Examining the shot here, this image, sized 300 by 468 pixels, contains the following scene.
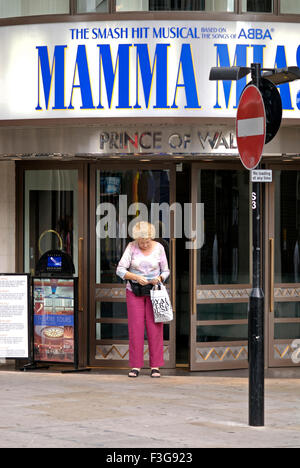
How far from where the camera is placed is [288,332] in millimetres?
12445

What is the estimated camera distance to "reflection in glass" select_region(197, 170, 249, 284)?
12109mm

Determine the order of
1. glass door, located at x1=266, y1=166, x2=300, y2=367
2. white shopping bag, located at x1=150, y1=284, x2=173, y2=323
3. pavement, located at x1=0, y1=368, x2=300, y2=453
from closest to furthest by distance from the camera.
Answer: pavement, located at x1=0, y1=368, x2=300, y2=453, white shopping bag, located at x1=150, y1=284, x2=173, y2=323, glass door, located at x1=266, y1=166, x2=300, y2=367

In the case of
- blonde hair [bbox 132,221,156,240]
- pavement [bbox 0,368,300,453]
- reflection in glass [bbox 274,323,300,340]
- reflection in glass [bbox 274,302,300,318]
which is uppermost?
blonde hair [bbox 132,221,156,240]

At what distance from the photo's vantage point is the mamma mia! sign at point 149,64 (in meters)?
11.1

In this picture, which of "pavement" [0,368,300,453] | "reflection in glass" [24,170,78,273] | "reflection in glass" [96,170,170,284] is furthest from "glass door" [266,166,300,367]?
"reflection in glass" [24,170,78,273]

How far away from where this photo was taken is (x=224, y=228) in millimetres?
12242

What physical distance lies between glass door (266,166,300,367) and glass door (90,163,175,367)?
131 centimetres

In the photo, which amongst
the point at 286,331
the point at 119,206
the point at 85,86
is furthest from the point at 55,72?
the point at 286,331

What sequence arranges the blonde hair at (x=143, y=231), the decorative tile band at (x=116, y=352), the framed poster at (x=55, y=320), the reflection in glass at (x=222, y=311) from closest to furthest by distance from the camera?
the blonde hair at (x=143, y=231)
the framed poster at (x=55, y=320)
the reflection in glass at (x=222, y=311)
the decorative tile band at (x=116, y=352)

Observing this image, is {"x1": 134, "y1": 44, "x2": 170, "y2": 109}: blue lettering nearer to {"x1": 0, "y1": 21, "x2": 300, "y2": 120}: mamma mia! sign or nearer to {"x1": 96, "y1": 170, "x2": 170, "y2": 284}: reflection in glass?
{"x1": 0, "y1": 21, "x2": 300, "y2": 120}: mamma mia! sign

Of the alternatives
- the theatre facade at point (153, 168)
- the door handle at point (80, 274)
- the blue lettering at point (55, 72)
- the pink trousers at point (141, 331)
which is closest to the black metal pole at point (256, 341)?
the theatre facade at point (153, 168)

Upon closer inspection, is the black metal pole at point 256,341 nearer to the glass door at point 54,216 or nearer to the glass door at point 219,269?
the glass door at point 219,269

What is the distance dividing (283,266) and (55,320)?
300 cm

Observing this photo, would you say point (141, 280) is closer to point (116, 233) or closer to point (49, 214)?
point (116, 233)
